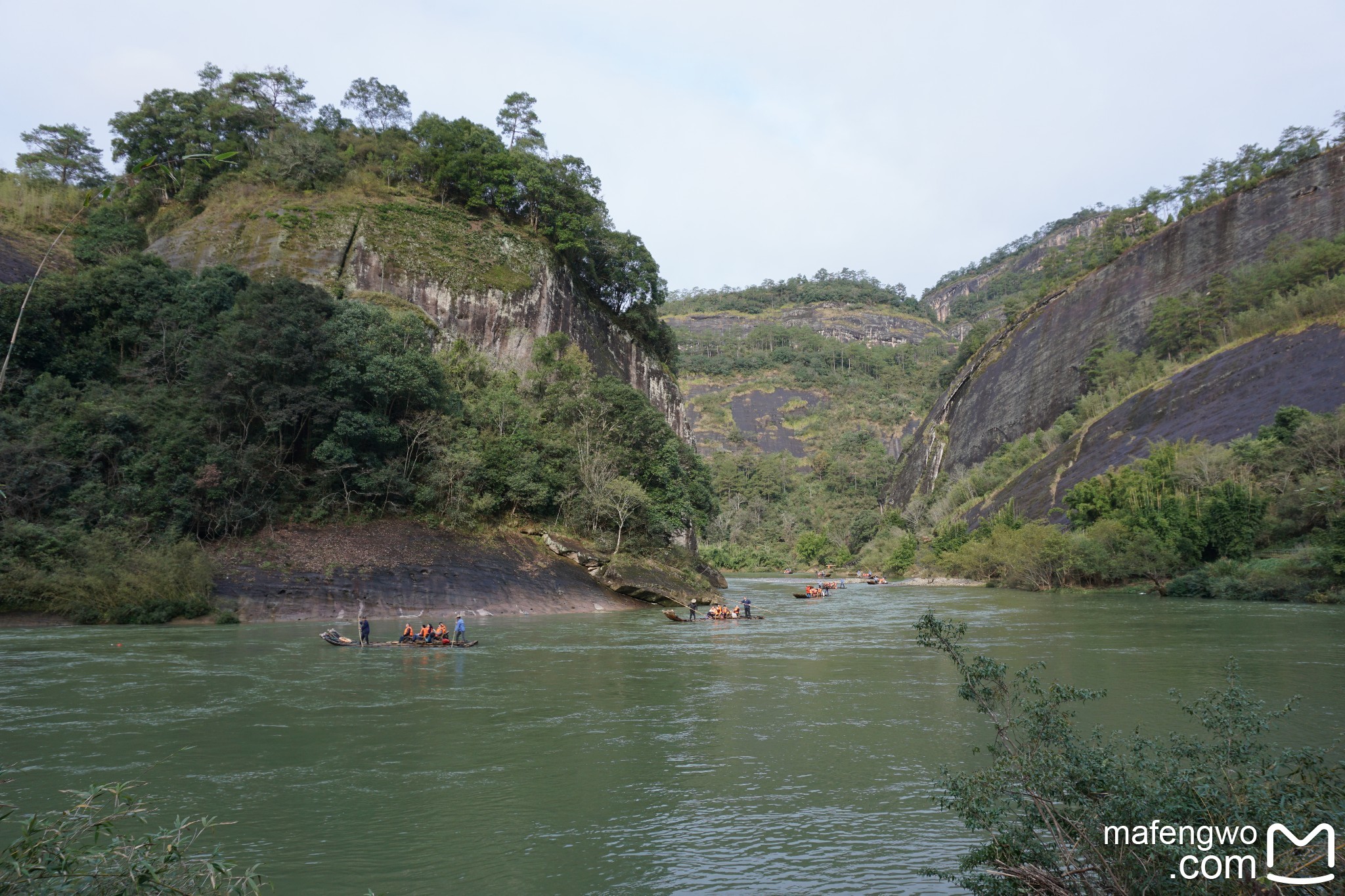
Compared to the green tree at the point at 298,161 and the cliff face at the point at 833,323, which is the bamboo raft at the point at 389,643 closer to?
the green tree at the point at 298,161

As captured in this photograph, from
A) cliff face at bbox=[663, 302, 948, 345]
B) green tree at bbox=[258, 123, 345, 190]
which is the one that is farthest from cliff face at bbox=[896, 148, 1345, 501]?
cliff face at bbox=[663, 302, 948, 345]

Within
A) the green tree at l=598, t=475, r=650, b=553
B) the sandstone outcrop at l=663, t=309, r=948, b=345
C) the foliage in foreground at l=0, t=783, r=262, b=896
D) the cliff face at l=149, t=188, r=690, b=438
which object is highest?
the sandstone outcrop at l=663, t=309, r=948, b=345

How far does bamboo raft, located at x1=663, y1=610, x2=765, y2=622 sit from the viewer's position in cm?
3297

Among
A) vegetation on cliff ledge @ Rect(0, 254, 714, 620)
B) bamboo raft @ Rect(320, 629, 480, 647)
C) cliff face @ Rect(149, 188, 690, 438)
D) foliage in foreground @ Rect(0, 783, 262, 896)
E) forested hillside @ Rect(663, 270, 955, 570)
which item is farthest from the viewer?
forested hillside @ Rect(663, 270, 955, 570)

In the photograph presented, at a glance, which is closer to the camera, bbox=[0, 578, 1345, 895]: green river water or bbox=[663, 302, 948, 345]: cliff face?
bbox=[0, 578, 1345, 895]: green river water

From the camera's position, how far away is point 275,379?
33.3m

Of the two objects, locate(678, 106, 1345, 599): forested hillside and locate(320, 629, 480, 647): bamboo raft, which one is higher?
locate(678, 106, 1345, 599): forested hillside

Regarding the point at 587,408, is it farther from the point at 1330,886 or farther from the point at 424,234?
the point at 1330,886

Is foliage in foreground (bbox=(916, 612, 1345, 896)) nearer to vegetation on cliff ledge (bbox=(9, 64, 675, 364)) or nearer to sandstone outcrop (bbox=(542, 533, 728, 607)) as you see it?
sandstone outcrop (bbox=(542, 533, 728, 607))

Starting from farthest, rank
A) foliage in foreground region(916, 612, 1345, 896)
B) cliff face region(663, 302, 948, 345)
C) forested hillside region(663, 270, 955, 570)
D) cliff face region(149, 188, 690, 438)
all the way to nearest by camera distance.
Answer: cliff face region(663, 302, 948, 345) → forested hillside region(663, 270, 955, 570) → cliff face region(149, 188, 690, 438) → foliage in foreground region(916, 612, 1345, 896)

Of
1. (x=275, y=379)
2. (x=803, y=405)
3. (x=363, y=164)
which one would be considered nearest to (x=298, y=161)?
(x=363, y=164)

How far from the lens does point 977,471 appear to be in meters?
70.6

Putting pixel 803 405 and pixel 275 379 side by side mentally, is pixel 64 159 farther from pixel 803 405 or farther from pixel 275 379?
pixel 803 405

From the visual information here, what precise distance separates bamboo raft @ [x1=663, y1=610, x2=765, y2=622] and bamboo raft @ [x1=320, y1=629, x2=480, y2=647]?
10847mm
